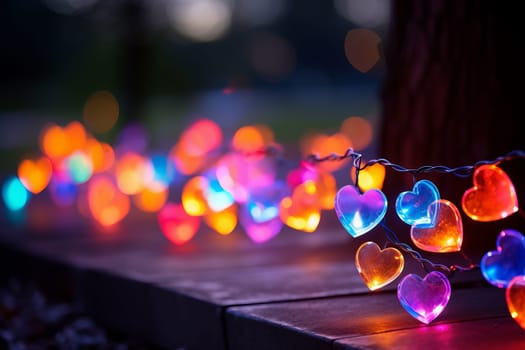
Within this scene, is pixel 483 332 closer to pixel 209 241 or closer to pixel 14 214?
pixel 209 241

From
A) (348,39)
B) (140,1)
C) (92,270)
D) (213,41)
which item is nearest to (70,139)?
(92,270)

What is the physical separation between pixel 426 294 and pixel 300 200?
0.98 meters

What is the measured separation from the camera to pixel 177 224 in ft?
14.3

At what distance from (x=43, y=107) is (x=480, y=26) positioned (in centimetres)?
2210

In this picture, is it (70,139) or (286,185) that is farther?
(70,139)

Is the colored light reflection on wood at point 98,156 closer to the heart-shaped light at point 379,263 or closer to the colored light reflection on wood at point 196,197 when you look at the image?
the colored light reflection on wood at point 196,197

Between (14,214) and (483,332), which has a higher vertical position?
(14,214)

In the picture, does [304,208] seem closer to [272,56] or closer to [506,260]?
[506,260]

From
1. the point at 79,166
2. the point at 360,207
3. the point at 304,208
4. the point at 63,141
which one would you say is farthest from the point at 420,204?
the point at 63,141

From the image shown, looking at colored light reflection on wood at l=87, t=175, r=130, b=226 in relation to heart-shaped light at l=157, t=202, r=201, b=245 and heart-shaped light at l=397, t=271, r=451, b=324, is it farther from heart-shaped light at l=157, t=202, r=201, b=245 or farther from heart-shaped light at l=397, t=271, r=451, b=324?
heart-shaped light at l=397, t=271, r=451, b=324

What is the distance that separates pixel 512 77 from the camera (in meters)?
3.41

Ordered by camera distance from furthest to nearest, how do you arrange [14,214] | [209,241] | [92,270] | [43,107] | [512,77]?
[43,107]
[14,214]
[209,241]
[92,270]
[512,77]

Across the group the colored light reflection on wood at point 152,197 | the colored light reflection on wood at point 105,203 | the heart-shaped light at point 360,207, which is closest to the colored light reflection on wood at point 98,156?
the colored light reflection on wood at point 152,197

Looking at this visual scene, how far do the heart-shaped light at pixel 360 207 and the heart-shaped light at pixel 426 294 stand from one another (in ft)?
0.73
